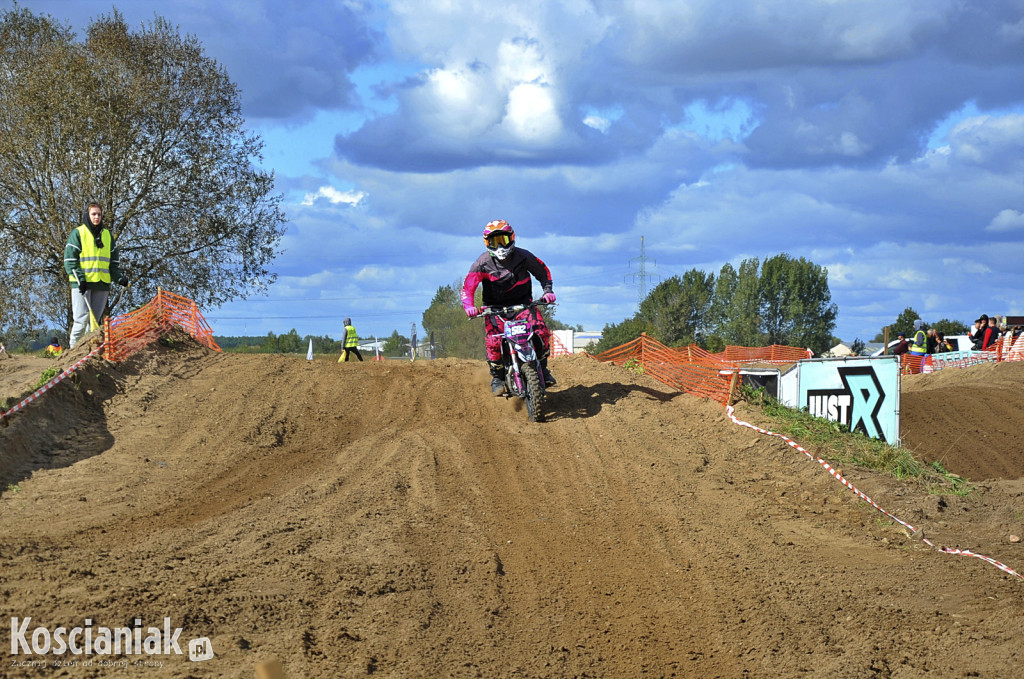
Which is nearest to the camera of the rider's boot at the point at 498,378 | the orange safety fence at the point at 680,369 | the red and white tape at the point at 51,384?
the red and white tape at the point at 51,384

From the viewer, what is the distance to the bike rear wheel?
11023 millimetres

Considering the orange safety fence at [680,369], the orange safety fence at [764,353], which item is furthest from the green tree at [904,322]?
the orange safety fence at [680,369]

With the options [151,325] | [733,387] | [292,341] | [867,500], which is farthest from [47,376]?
[292,341]

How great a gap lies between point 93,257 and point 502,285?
6.60 metres

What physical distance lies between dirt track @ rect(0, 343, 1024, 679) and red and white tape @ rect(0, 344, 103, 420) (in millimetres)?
133

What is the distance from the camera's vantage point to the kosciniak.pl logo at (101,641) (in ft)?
16.4

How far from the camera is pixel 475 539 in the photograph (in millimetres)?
7645

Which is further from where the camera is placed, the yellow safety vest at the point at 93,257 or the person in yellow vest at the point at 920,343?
the person in yellow vest at the point at 920,343

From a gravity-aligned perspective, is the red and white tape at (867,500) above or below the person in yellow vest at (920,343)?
below

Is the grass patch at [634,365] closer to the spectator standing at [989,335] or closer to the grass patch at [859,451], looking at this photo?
the grass patch at [859,451]

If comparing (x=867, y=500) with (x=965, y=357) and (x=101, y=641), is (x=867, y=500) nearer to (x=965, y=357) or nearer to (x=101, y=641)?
(x=101, y=641)

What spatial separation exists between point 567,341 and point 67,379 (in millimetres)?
29965

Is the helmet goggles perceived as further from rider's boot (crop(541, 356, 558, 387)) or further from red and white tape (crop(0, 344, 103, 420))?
red and white tape (crop(0, 344, 103, 420))

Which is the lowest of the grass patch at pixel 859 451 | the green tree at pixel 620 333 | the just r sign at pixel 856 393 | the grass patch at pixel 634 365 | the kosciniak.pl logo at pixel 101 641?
the kosciniak.pl logo at pixel 101 641
